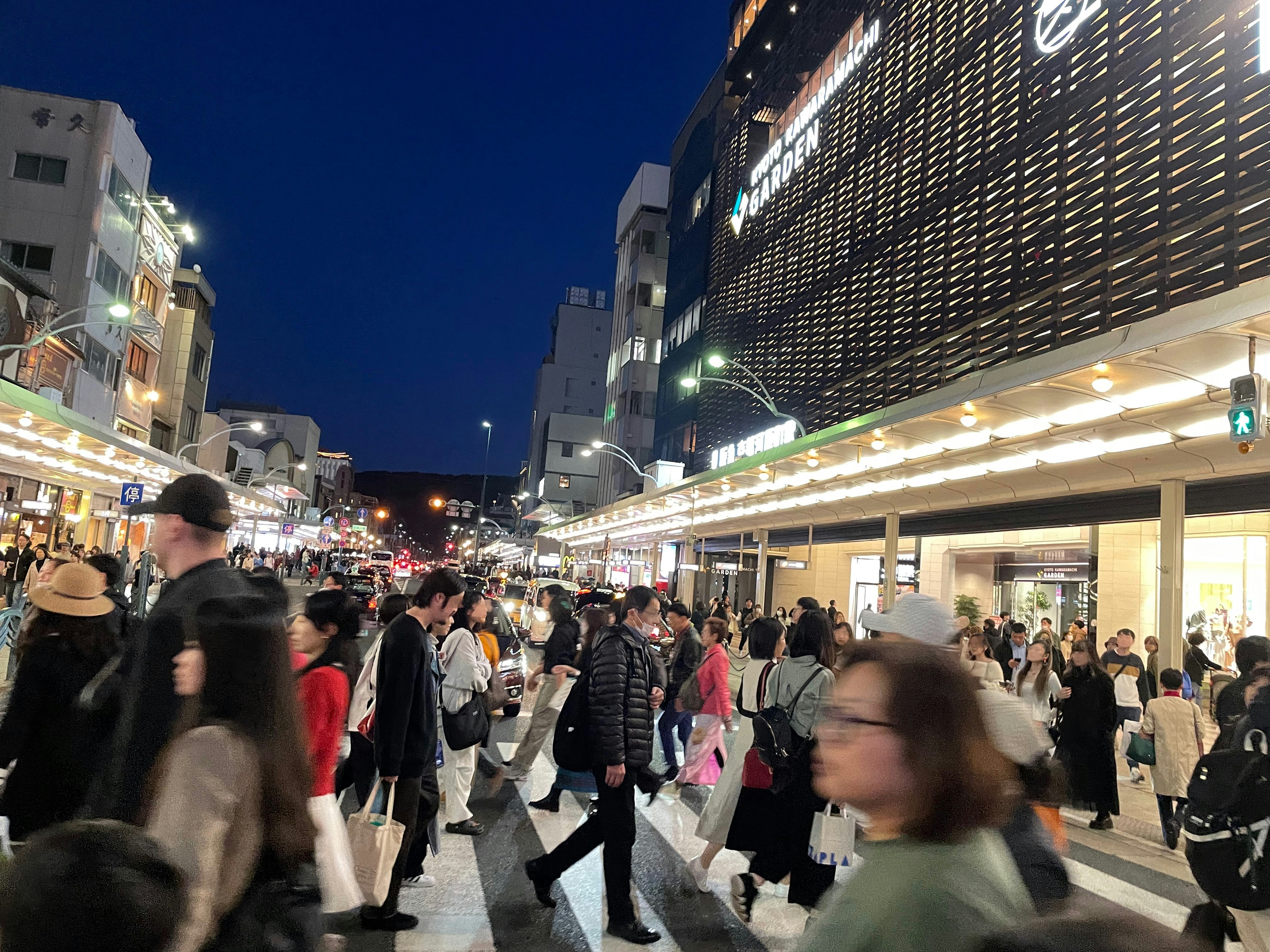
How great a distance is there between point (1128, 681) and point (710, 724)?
748cm

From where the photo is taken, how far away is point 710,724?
834 centimetres

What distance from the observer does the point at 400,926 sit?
17.4 feet

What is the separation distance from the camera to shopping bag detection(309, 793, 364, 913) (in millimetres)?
3074

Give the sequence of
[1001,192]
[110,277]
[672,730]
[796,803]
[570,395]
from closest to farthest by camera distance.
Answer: [796,803]
[672,730]
[1001,192]
[110,277]
[570,395]

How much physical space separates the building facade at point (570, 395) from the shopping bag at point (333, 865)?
9781 centimetres

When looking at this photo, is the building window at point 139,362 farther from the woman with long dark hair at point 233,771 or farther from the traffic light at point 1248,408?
the woman with long dark hair at point 233,771

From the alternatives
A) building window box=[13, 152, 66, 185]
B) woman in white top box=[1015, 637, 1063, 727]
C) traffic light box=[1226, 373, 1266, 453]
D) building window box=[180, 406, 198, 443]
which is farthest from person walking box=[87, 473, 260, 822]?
building window box=[180, 406, 198, 443]

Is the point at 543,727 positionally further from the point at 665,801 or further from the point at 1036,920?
the point at 1036,920

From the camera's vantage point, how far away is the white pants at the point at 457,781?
24.4 ft

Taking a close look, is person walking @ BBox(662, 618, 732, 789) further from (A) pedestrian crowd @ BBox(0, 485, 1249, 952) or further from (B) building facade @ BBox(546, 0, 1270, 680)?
(B) building facade @ BBox(546, 0, 1270, 680)

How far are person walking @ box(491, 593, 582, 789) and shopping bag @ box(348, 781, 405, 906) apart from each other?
359 centimetres

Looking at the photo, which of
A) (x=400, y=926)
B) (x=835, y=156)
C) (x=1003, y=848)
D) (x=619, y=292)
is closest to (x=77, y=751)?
(x=400, y=926)

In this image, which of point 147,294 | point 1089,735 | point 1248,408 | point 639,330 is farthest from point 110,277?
point 1248,408

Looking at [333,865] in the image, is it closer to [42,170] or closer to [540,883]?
[540,883]
